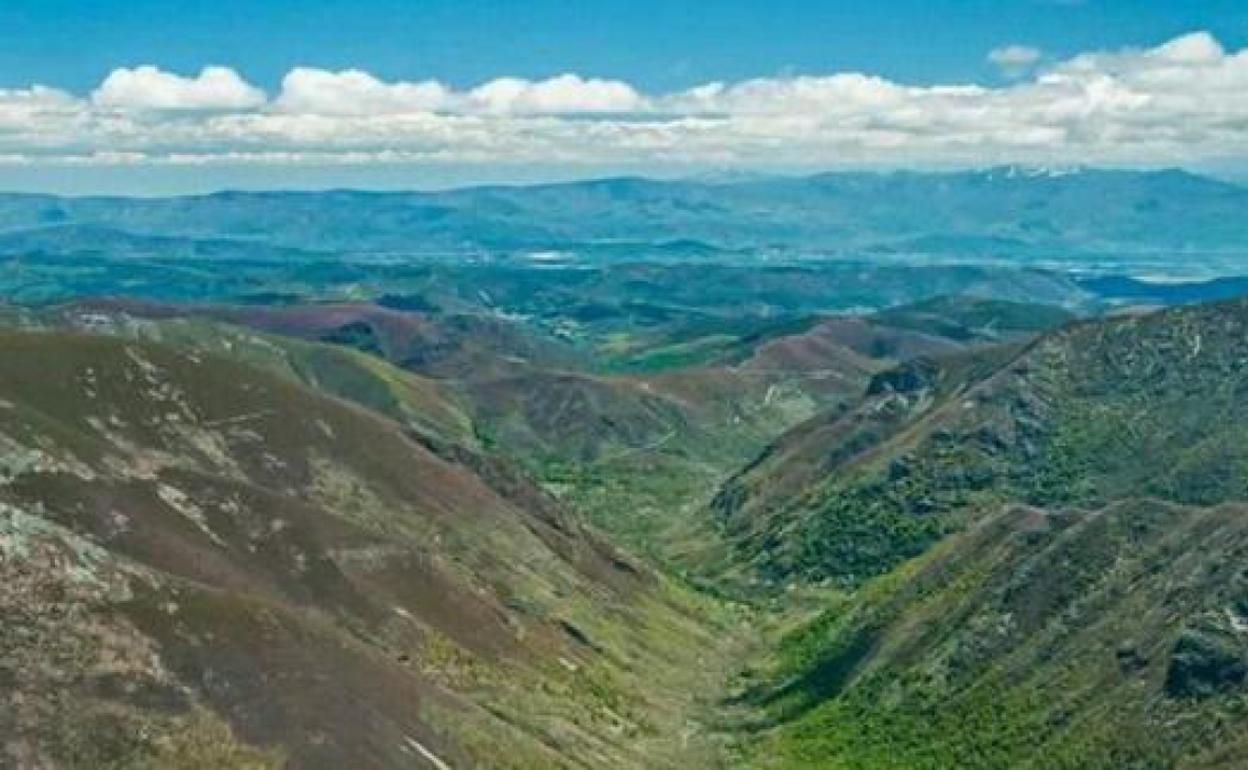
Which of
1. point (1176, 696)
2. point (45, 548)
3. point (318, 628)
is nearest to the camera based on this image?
point (45, 548)

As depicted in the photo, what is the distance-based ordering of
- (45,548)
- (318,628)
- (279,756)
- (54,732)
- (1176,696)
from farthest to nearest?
(1176,696), (318,628), (45,548), (279,756), (54,732)

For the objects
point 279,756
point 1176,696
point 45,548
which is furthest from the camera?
point 1176,696

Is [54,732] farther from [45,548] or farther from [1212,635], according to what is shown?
[1212,635]

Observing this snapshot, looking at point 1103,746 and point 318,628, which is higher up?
point 318,628

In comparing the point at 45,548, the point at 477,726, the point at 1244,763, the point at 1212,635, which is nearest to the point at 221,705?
the point at 45,548

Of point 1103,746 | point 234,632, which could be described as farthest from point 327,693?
point 1103,746

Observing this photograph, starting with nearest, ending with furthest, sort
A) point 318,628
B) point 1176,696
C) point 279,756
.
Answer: point 279,756, point 318,628, point 1176,696

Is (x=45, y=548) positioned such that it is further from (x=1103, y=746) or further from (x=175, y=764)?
(x=1103, y=746)

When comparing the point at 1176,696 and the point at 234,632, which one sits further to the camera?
the point at 1176,696

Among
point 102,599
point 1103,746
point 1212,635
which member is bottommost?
point 1103,746
